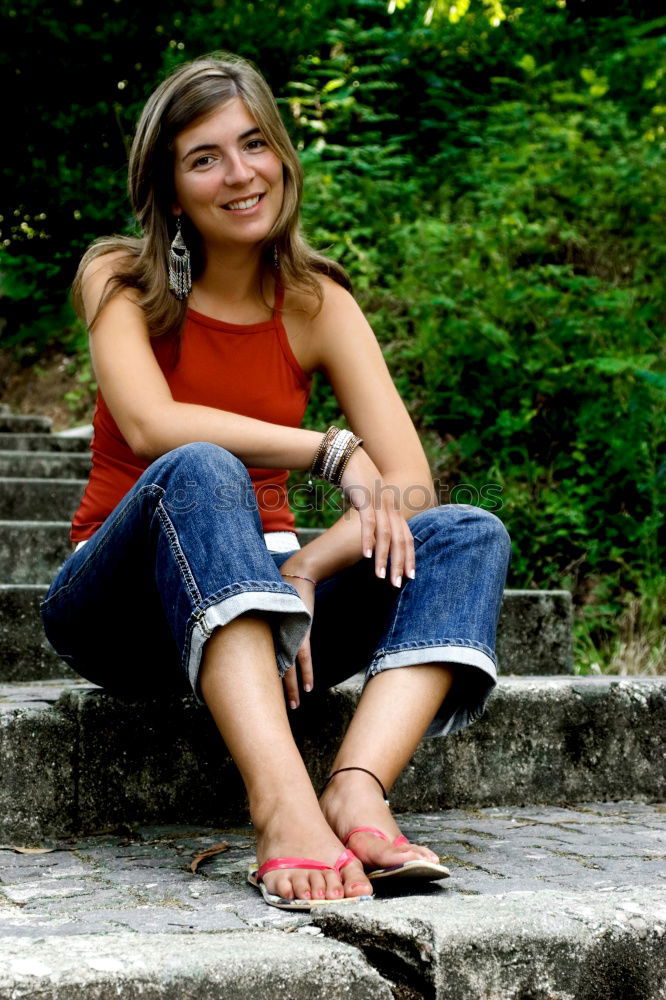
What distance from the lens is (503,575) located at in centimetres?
194

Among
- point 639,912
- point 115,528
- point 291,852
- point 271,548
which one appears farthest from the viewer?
point 271,548

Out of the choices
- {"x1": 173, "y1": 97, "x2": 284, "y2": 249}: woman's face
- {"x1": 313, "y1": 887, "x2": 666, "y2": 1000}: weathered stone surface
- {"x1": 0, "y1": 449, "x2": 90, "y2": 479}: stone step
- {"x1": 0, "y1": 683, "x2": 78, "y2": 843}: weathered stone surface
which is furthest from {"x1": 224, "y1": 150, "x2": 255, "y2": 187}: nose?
{"x1": 0, "y1": 449, "x2": 90, "y2": 479}: stone step

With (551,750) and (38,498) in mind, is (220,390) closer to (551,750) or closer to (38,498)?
(551,750)

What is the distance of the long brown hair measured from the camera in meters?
2.19

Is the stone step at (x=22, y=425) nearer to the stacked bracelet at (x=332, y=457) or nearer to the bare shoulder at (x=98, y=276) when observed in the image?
the bare shoulder at (x=98, y=276)

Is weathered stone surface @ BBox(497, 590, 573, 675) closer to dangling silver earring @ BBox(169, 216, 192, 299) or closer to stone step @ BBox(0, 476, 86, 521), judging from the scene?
dangling silver earring @ BBox(169, 216, 192, 299)

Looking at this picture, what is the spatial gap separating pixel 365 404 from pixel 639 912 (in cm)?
122

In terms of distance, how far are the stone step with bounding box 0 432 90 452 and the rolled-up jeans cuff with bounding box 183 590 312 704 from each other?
369 centimetres

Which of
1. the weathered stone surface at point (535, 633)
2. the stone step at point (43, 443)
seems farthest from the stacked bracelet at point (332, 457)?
the stone step at point (43, 443)

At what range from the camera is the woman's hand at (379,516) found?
192cm

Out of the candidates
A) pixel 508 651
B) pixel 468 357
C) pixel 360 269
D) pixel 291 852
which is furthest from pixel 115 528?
pixel 360 269

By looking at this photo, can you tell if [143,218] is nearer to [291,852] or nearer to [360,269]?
[291,852]

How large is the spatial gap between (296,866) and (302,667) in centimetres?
46

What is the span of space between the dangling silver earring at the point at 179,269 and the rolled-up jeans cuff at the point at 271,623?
32.7 inches
